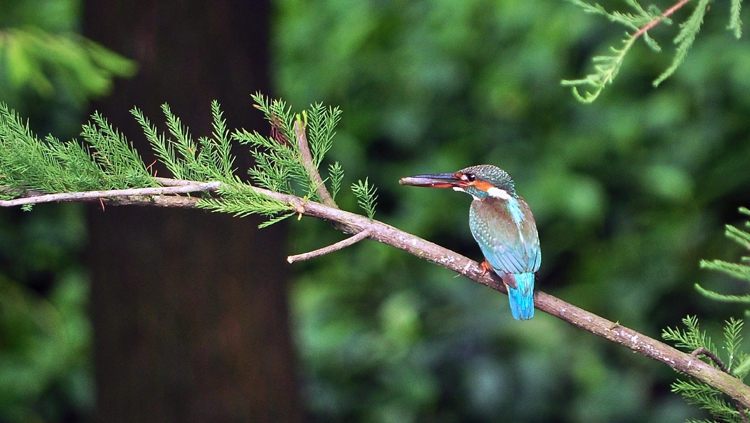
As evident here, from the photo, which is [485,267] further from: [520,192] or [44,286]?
[44,286]

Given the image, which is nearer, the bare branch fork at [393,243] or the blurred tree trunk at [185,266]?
the bare branch fork at [393,243]

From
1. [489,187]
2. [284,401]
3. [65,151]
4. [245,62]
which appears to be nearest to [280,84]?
[245,62]

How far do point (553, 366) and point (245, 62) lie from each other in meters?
1.92

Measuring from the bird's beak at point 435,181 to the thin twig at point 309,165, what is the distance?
10.8 inches

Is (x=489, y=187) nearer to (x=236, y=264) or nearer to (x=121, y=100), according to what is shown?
(x=236, y=264)

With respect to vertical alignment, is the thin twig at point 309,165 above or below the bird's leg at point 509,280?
above

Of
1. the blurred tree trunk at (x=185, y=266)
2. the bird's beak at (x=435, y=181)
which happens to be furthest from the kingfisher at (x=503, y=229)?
the blurred tree trunk at (x=185, y=266)

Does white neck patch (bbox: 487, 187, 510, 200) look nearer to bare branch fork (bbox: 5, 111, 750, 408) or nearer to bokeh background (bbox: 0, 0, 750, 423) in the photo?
bare branch fork (bbox: 5, 111, 750, 408)

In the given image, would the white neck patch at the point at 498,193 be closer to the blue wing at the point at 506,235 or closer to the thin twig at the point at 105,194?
the blue wing at the point at 506,235

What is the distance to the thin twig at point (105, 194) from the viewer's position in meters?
1.25

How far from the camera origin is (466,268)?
138 cm

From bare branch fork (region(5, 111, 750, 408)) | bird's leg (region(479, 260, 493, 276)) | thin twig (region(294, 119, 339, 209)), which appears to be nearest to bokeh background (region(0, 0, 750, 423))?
bird's leg (region(479, 260, 493, 276))

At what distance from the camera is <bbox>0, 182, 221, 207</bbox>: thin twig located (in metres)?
1.25

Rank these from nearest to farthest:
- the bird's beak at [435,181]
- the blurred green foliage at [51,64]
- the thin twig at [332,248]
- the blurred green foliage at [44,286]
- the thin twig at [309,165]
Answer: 1. the thin twig at [332,248]
2. the thin twig at [309,165]
3. the bird's beak at [435,181]
4. the blurred green foliage at [51,64]
5. the blurred green foliage at [44,286]
